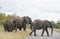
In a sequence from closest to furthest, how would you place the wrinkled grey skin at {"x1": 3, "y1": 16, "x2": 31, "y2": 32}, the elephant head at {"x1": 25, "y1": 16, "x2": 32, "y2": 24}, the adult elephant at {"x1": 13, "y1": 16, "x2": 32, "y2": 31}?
the wrinkled grey skin at {"x1": 3, "y1": 16, "x2": 31, "y2": 32} < the elephant head at {"x1": 25, "y1": 16, "x2": 32, "y2": 24} < the adult elephant at {"x1": 13, "y1": 16, "x2": 32, "y2": 31}

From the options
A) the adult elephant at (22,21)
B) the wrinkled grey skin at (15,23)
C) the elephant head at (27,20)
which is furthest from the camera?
the adult elephant at (22,21)

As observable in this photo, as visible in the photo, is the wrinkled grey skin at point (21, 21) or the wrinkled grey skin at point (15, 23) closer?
the wrinkled grey skin at point (15, 23)

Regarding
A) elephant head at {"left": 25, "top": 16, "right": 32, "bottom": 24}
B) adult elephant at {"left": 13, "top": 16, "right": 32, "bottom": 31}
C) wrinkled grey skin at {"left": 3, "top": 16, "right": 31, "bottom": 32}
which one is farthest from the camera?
adult elephant at {"left": 13, "top": 16, "right": 32, "bottom": 31}

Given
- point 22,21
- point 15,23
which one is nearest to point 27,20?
point 22,21

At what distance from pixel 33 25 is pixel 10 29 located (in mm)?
4012

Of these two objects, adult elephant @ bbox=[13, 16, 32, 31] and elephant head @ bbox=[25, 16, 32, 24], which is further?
adult elephant @ bbox=[13, 16, 32, 31]

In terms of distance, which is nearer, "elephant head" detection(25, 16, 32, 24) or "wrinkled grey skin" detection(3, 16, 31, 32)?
"wrinkled grey skin" detection(3, 16, 31, 32)

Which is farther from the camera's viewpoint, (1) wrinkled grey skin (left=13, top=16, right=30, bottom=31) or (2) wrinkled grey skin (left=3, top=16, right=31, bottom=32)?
(1) wrinkled grey skin (left=13, top=16, right=30, bottom=31)

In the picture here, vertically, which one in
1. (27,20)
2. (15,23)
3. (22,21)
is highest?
(27,20)

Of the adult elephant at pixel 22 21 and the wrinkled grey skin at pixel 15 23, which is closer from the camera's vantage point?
the wrinkled grey skin at pixel 15 23

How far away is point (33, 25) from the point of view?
26.8 metres

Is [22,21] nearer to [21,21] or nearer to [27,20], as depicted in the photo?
[21,21]

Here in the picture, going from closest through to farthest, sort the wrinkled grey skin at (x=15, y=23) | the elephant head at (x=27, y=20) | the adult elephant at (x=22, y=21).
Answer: the wrinkled grey skin at (x=15, y=23) < the elephant head at (x=27, y=20) < the adult elephant at (x=22, y=21)

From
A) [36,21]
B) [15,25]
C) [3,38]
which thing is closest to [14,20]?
[15,25]
